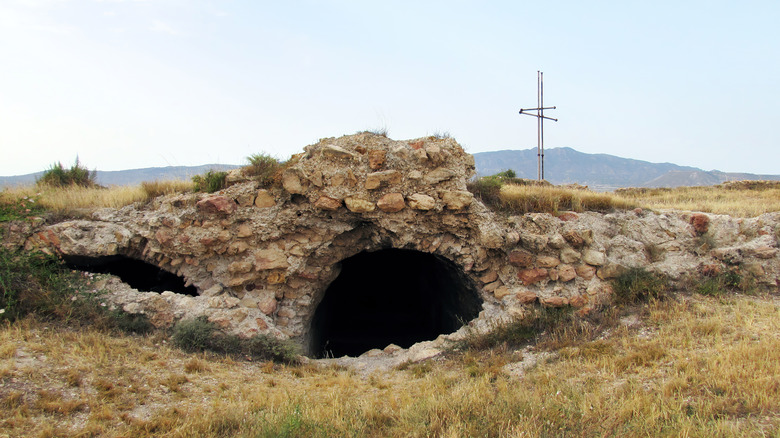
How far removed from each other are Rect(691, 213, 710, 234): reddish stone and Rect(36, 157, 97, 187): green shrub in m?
12.7

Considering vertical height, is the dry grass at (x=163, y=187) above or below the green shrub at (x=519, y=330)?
above

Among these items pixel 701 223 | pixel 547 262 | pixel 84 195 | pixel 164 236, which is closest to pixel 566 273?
pixel 547 262

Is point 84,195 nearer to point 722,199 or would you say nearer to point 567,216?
point 567,216

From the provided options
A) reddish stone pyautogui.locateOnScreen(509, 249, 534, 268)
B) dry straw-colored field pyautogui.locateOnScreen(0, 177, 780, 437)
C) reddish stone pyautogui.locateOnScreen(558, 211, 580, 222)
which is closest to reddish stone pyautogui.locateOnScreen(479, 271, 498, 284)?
reddish stone pyautogui.locateOnScreen(509, 249, 534, 268)

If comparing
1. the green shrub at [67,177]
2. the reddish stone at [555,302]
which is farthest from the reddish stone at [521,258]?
the green shrub at [67,177]

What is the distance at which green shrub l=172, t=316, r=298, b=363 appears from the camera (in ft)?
19.5

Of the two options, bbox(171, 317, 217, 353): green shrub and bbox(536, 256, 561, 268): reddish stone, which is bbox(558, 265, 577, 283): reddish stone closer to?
bbox(536, 256, 561, 268): reddish stone

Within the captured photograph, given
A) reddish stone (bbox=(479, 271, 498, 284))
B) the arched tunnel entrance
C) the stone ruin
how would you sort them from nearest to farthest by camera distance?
the stone ruin < reddish stone (bbox=(479, 271, 498, 284)) < the arched tunnel entrance

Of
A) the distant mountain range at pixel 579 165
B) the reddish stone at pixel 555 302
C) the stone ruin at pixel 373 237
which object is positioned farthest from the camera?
the distant mountain range at pixel 579 165

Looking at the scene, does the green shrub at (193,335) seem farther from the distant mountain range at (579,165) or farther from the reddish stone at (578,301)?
the distant mountain range at (579,165)

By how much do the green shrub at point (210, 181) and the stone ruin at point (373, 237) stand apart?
27 cm

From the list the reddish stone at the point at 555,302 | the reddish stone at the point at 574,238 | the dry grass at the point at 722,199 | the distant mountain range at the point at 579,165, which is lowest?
the reddish stone at the point at 555,302

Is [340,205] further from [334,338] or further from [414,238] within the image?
[334,338]

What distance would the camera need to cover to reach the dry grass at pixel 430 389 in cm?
362
